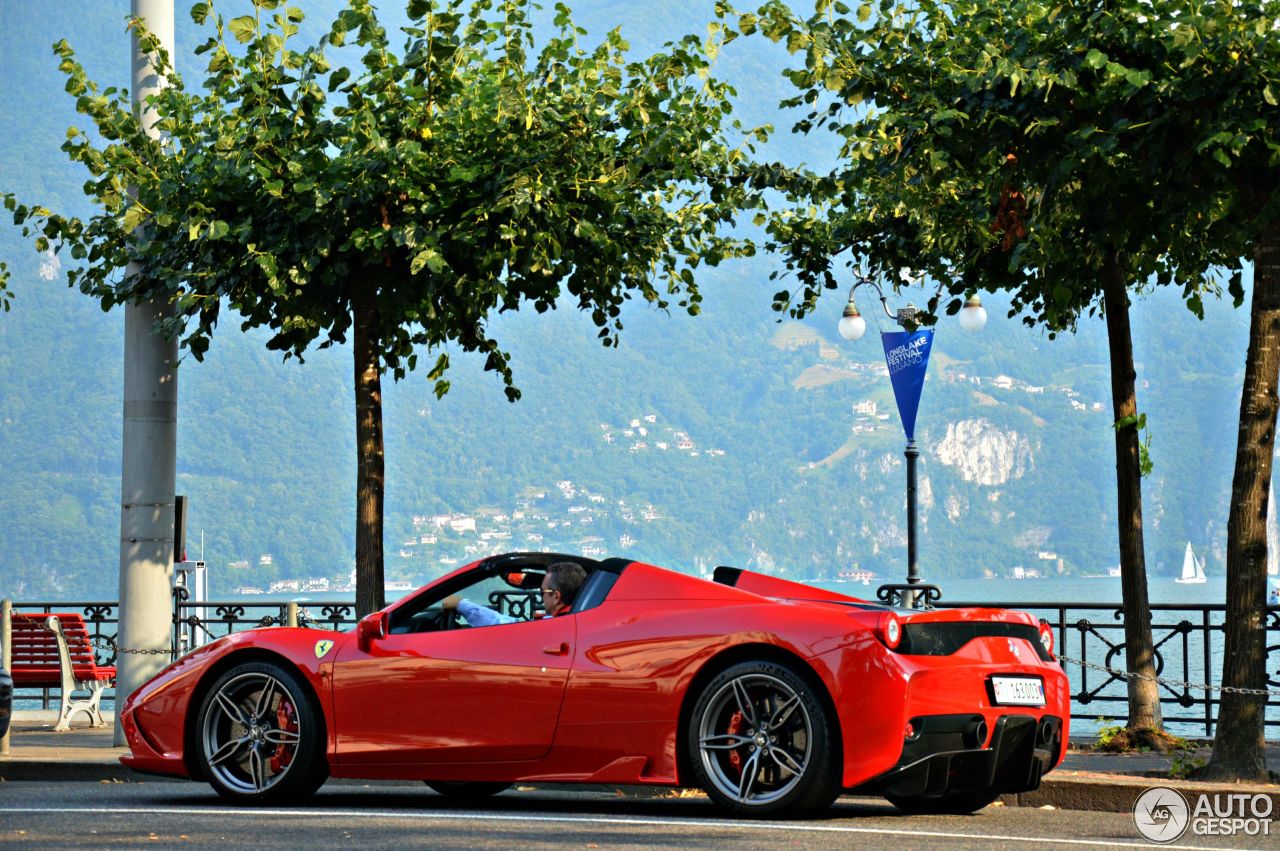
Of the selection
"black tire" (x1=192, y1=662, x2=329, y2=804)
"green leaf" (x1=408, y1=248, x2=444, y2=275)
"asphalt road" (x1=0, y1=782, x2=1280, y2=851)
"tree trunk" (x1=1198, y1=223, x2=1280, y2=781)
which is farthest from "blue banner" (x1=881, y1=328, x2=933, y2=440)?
"black tire" (x1=192, y1=662, x2=329, y2=804)

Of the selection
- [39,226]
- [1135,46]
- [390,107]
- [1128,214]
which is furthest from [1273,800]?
→ [39,226]

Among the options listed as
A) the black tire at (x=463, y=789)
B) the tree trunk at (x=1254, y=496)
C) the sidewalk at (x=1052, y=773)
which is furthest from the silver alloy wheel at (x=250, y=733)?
the tree trunk at (x=1254, y=496)

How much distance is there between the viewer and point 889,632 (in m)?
8.30

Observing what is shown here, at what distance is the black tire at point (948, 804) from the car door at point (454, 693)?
1854 millimetres

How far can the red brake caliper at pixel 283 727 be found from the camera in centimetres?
962

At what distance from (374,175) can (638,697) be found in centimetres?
534

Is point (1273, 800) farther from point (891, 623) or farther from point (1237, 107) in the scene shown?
point (1237, 107)

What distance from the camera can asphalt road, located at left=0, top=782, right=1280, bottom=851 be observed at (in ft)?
25.3

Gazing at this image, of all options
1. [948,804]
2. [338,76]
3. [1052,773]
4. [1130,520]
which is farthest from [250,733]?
[1130,520]

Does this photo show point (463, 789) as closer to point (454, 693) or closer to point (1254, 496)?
point (454, 693)

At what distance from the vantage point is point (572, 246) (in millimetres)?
13633

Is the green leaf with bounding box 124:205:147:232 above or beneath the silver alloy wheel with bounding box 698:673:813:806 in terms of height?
above

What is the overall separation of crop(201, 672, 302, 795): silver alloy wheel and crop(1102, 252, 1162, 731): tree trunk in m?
6.01

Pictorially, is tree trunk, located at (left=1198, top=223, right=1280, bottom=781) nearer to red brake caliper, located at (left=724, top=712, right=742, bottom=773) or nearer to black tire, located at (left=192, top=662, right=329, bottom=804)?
red brake caliper, located at (left=724, top=712, right=742, bottom=773)
